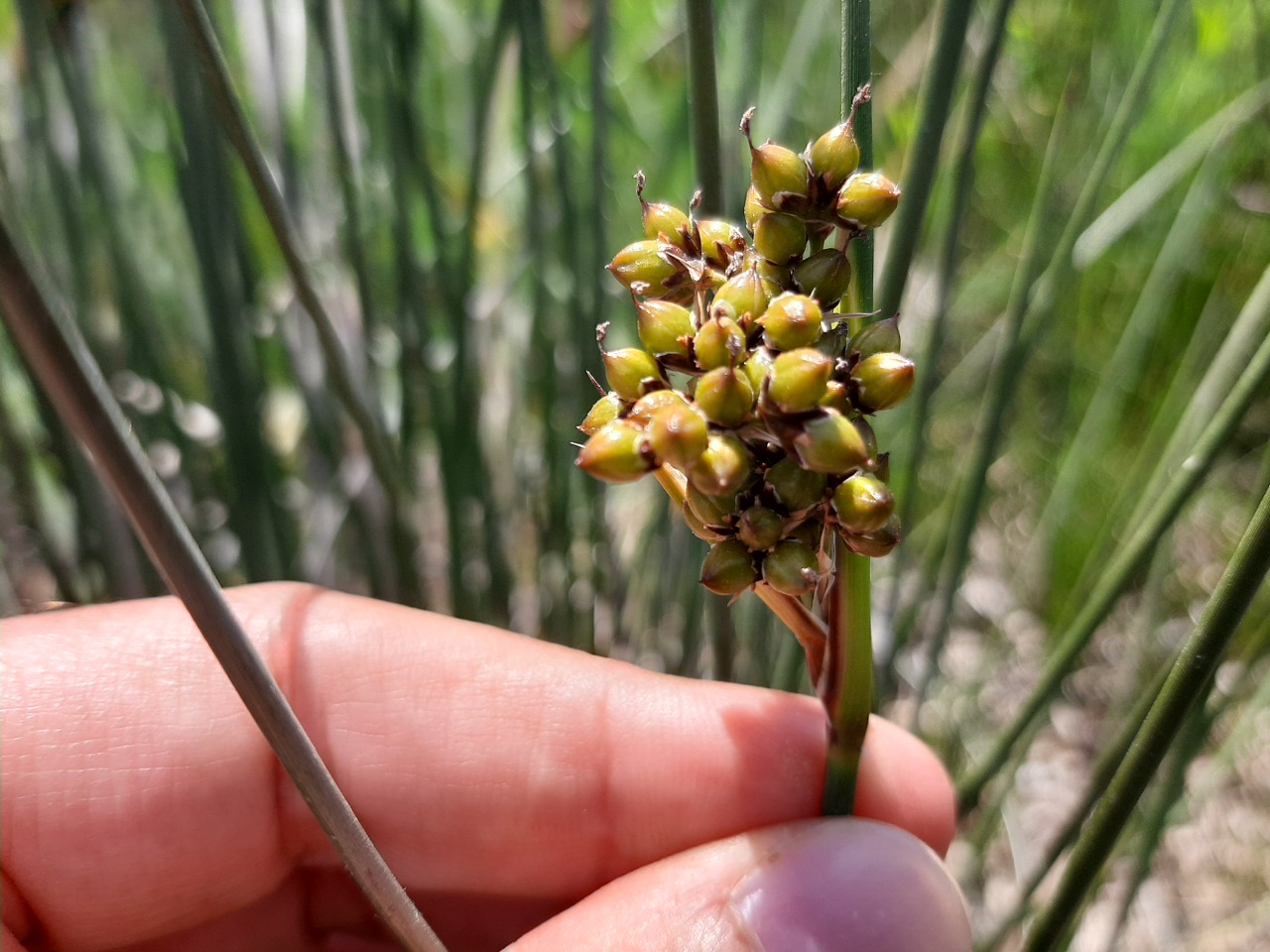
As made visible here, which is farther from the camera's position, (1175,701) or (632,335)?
A: (632,335)

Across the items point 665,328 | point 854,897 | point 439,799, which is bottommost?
point 439,799

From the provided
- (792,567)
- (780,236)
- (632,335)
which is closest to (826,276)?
(780,236)

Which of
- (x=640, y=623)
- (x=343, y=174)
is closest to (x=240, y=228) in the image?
(x=343, y=174)

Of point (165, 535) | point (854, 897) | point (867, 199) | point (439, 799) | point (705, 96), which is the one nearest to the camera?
point (165, 535)

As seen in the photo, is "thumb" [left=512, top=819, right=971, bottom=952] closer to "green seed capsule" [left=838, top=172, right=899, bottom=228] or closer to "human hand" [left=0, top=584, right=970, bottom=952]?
"human hand" [left=0, top=584, right=970, bottom=952]

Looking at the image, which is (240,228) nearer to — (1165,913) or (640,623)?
(640,623)

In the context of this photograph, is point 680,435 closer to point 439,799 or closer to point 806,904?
point 806,904
